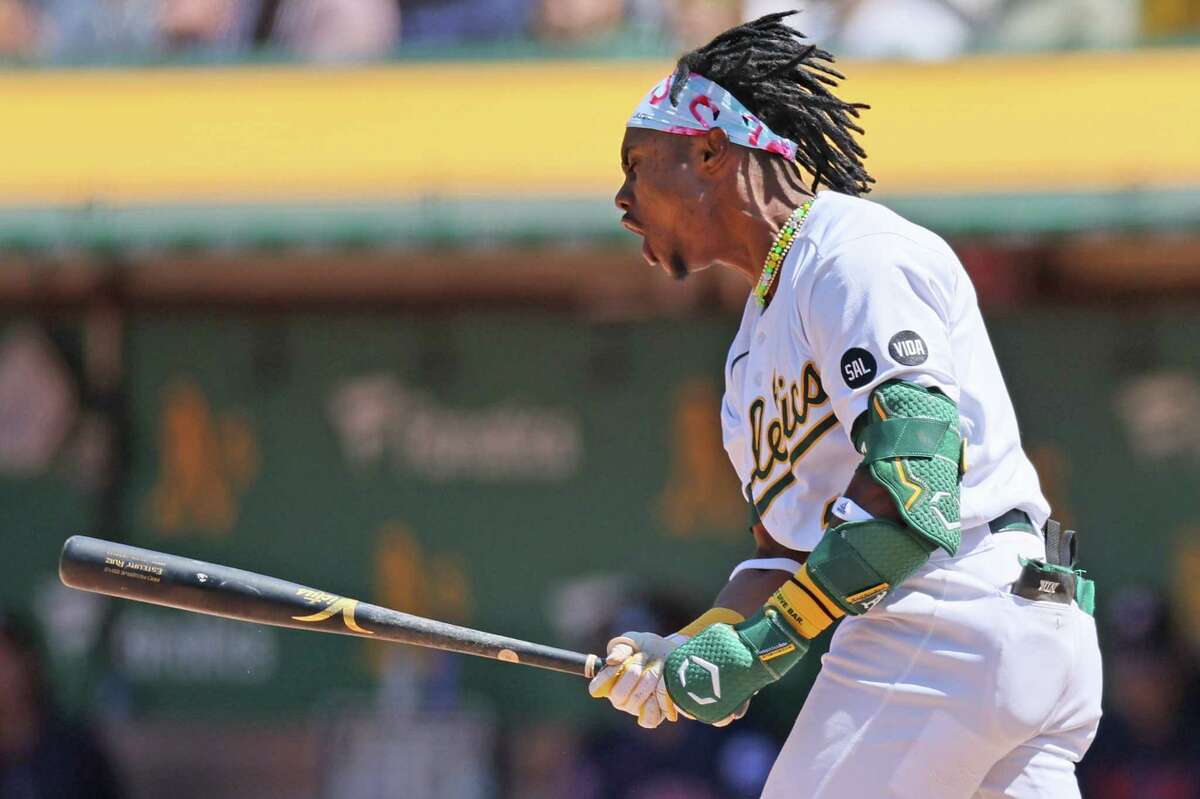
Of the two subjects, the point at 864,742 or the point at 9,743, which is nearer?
the point at 864,742

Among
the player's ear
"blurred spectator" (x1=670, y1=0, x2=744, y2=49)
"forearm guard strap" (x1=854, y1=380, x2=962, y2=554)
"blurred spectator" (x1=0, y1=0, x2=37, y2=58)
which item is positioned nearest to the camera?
"forearm guard strap" (x1=854, y1=380, x2=962, y2=554)

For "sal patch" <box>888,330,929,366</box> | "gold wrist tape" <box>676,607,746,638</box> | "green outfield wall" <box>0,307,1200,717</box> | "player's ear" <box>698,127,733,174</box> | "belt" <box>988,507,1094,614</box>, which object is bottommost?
"green outfield wall" <box>0,307,1200,717</box>

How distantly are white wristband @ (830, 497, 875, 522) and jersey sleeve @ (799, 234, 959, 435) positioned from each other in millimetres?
116

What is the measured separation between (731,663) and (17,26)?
6107mm

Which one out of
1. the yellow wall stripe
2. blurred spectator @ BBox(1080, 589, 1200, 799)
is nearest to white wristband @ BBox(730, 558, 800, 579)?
the yellow wall stripe

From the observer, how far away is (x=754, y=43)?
3.34 m

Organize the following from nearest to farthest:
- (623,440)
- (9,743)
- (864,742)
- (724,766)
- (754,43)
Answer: (864,742) → (754,43) → (724,766) → (9,743) → (623,440)

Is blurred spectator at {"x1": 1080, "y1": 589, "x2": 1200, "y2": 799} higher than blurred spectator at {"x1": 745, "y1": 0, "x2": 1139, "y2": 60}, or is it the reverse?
blurred spectator at {"x1": 745, "y1": 0, "x2": 1139, "y2": 60}

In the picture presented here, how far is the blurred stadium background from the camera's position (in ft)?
→ 22.6

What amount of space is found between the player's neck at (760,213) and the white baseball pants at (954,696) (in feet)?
2.00

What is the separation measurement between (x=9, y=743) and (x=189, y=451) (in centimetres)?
144

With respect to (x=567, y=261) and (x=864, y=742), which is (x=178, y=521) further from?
(x=864, y=742)

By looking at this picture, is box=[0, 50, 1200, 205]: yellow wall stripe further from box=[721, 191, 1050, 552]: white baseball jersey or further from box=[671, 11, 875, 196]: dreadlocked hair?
box=[721, 191, 1050, 552]: white baseball jersey

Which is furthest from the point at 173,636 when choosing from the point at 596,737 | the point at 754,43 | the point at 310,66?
the point at 754,43
